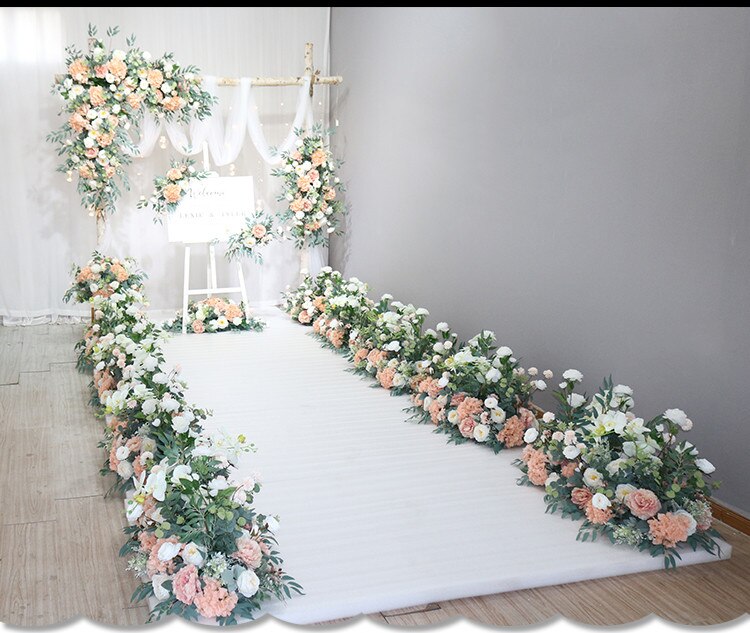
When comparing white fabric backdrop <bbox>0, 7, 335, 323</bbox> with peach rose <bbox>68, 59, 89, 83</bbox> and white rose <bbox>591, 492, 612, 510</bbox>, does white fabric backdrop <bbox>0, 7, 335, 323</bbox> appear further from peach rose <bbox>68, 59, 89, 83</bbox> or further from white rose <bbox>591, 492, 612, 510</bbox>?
white rose <bbox>591, 492, 612, 510</bbox>

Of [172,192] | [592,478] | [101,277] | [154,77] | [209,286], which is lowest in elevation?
[209,286]

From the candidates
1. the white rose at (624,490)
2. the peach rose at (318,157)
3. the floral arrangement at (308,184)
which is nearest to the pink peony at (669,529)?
the white rose at (624,490)

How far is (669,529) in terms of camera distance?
106 inches

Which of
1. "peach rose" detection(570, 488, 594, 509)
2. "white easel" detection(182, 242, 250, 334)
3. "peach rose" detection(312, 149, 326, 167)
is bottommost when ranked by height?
"white easel" detection(182, 242, 250, 334)

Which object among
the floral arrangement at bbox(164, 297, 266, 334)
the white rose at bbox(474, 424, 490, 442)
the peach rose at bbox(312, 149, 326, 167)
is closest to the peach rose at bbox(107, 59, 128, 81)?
the peach rose at bbox(312, 149, 326, 167)

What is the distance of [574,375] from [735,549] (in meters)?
0.87

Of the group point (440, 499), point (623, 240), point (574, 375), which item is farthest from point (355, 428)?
point (623, 240)

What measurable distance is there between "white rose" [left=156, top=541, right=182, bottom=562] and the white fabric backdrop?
5.04m

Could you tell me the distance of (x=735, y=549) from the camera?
2.85 meters

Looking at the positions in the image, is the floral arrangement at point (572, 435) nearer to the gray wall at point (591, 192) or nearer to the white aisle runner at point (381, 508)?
the white aisle runner at point (381, 508)

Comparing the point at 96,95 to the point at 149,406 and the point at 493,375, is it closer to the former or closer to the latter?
the point at 149,406

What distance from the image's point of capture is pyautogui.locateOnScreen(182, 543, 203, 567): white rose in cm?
224

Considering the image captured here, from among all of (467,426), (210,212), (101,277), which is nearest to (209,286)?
(210,212)

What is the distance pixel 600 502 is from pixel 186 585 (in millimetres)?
1439
